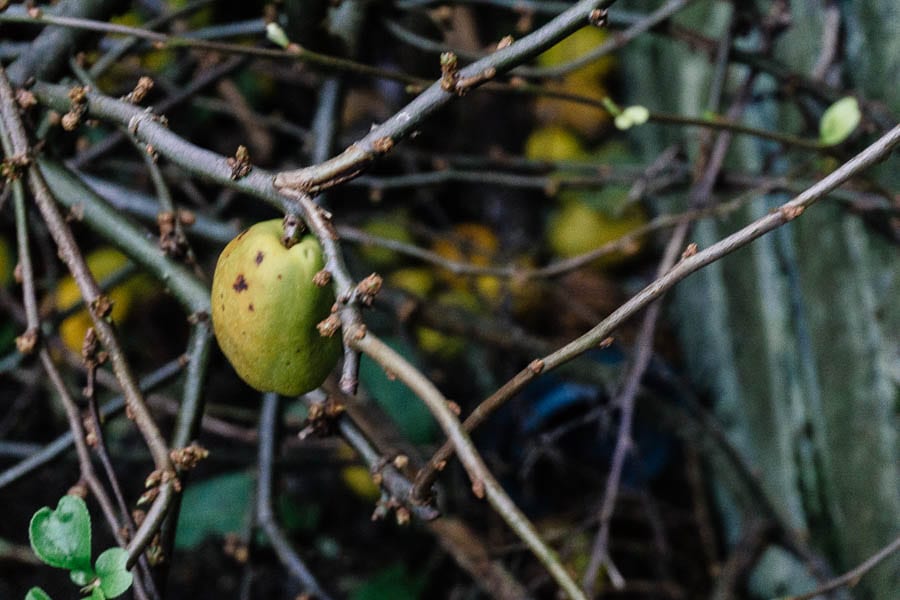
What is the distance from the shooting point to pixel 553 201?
1.87 meters

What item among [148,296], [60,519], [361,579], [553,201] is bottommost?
[361,579]

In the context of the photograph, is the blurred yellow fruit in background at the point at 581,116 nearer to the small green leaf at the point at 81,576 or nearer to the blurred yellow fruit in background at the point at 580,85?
the blurred yellow fruit in background at the point at 580,85

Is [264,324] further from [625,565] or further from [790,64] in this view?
[625,565]

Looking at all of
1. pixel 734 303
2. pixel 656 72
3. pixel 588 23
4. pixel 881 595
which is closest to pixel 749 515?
pixel 881 595

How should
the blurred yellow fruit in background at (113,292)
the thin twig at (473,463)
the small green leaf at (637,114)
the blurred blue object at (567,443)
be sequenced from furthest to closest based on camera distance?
the blurred yellow fruit in background at (113,292) < the blurred blue object at (567,443) < the small green leaf at (637,114) < the thin twig at (473,463)

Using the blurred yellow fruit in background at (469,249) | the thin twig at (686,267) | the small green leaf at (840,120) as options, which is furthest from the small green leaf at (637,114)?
the blurred yellow fruit in background at (469,249)

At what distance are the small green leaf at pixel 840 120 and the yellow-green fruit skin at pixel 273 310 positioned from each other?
19.8 inches

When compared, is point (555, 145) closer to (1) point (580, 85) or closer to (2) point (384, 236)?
(1) point (580, 85)

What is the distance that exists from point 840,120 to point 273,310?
54 cm

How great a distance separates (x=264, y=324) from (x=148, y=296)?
1261 millimetres

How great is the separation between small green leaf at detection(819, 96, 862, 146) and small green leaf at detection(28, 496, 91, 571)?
2.13 feet

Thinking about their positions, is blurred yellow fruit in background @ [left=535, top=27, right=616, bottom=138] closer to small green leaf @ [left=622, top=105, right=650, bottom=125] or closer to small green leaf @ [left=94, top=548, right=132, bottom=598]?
small green leaf @ [left=622, top=105, right=650, bottom=125]

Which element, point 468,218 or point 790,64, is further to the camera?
point 468,218

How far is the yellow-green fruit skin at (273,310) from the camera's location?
414 mm
